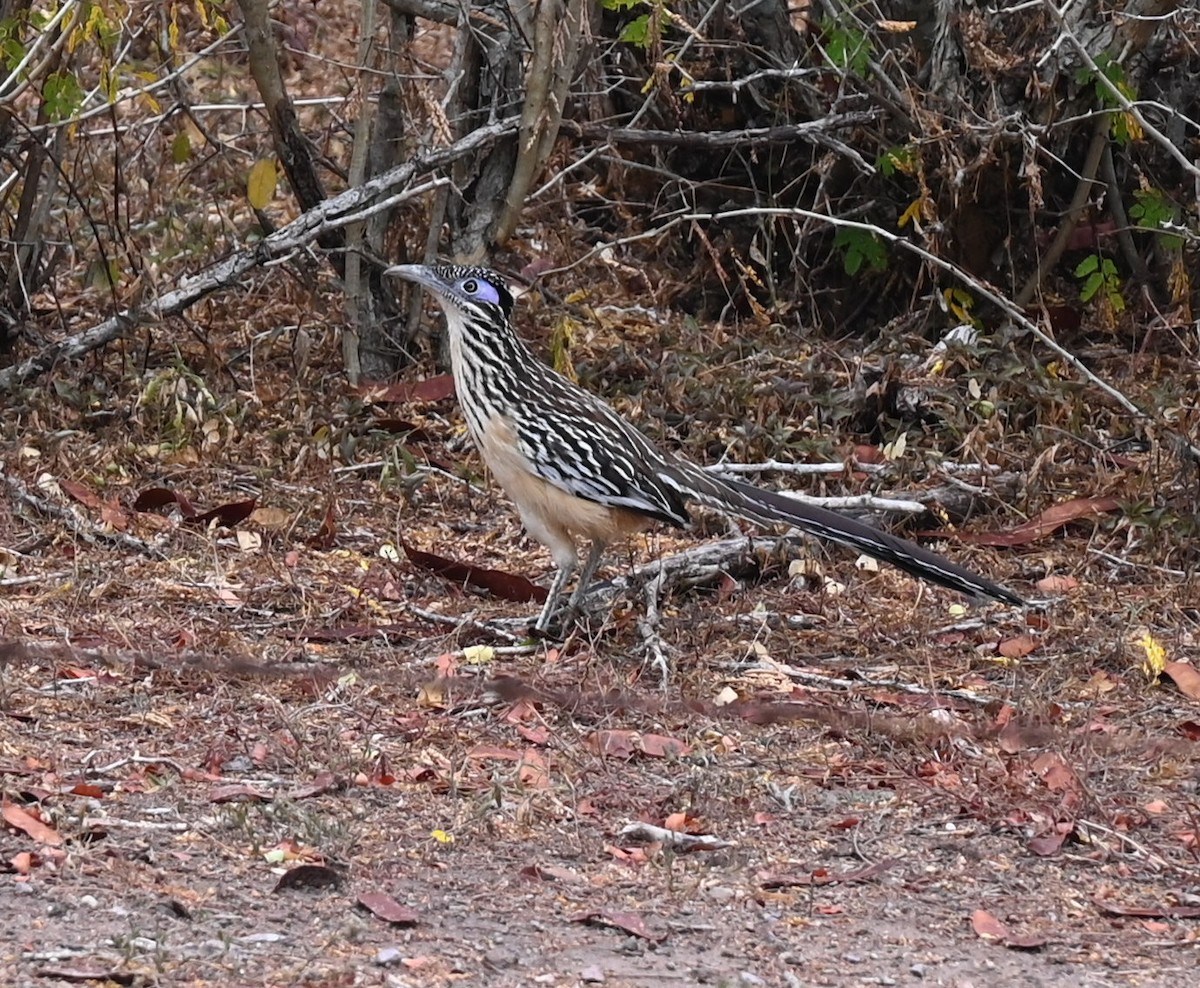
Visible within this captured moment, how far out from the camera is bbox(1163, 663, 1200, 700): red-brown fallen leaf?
597cm

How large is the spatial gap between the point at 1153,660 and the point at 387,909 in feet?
9.20

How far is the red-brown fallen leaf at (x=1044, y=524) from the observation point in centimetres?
722

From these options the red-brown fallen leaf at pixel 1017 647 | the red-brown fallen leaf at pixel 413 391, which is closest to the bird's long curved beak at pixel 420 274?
the red-brown fallen leaf at pixel 413 391

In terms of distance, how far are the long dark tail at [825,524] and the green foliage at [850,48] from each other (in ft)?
8.07

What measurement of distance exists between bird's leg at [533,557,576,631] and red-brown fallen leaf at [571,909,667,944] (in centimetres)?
216

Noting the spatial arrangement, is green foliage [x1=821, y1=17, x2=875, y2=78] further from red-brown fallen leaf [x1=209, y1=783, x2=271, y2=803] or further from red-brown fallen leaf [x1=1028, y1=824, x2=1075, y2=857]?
red-brown fallen leaf [x1=209, y1=783, x2=271, y2=803]

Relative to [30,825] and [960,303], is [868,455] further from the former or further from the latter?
[30,825]

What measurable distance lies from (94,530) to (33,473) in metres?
0.64

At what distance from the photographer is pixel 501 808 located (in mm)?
4809

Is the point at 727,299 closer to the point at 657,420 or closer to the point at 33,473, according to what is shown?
the point at 657,420

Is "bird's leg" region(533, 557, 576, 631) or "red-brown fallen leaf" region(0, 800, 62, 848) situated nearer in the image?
"red-brown fallen leaf" region(0, 800, 62, 848)

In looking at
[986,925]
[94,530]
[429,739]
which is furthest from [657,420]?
[986,925]

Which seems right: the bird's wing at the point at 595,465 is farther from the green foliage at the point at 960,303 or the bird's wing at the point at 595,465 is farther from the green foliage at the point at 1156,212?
the green foliage at the point at 1156,212

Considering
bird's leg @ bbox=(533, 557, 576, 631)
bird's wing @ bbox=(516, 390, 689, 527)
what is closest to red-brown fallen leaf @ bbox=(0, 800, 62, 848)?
bird's leg @ bbox=(533, 557, 576, 631)
